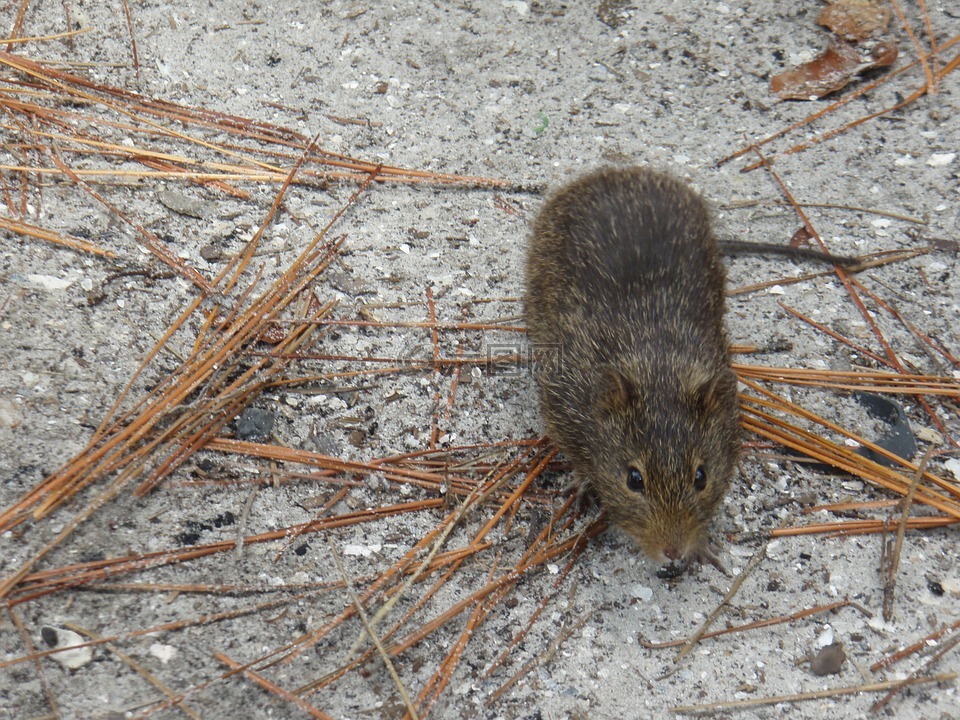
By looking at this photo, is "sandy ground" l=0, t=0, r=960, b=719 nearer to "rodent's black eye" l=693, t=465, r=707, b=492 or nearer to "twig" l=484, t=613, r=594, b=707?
"twig" l=484, t=613, r=594, b=707

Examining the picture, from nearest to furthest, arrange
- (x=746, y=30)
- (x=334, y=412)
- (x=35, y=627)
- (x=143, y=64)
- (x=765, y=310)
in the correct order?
(x=35, y=627) < (x=334, y=412) < (x=765, y=310) < (x=143, y=64) < (x=746, y=30)

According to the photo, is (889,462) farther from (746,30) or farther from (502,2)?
(502,2)

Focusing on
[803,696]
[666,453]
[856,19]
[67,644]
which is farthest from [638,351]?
[856,19]

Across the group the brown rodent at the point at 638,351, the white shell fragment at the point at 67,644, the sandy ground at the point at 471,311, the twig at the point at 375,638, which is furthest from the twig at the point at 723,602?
the white shell fragment at the point at 67,644

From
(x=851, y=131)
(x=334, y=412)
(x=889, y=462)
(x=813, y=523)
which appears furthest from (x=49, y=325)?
(x=851, y=131)

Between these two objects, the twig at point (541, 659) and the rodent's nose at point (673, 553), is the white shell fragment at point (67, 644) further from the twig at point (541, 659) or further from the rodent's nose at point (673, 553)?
the rodent's nose at point (673, 553)

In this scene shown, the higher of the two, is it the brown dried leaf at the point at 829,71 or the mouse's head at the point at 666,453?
the brown dried leaf at the point at 829,71

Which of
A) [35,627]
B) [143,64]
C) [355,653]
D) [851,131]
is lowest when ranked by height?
[355,653]
